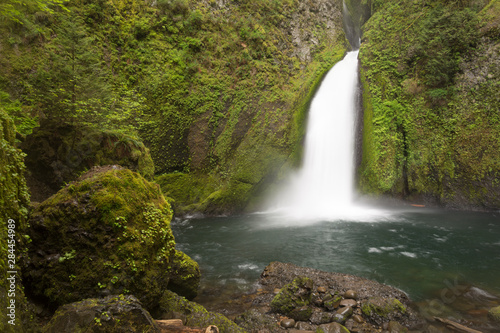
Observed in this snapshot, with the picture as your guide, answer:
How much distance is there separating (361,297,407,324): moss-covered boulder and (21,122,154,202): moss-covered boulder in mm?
7199

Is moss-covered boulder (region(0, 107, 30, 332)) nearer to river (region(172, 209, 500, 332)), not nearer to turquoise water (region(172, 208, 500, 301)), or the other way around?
river (region(172, 209, 500, 332))

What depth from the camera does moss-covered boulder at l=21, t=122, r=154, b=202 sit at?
6.02 meters

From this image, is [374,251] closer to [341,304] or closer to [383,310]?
[383,310]

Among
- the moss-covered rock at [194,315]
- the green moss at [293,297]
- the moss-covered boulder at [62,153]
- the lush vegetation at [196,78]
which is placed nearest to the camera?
the moss-covered rock at [194,315]

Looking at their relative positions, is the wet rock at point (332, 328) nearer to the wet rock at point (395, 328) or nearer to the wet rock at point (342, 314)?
the wet rock at point (342, 314)

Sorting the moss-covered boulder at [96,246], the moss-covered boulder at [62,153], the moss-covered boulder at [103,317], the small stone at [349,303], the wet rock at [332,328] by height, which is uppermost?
the moss-covered boulder at [62,153]

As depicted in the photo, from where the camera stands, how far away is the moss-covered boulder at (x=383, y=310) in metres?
4.55

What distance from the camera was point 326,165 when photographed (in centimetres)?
1455

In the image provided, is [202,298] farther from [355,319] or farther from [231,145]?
[231,145]

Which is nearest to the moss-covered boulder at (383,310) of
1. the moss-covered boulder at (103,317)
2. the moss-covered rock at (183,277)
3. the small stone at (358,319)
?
the small stone at (358,319)

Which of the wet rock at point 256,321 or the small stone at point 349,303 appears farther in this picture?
the small stone at point 349,303

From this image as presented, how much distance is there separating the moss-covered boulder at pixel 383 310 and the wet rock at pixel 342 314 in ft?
0.92

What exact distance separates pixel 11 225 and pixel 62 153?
454 centimetres

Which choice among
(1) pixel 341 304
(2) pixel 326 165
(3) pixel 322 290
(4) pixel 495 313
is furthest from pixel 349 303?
(2) pixel 326 165
